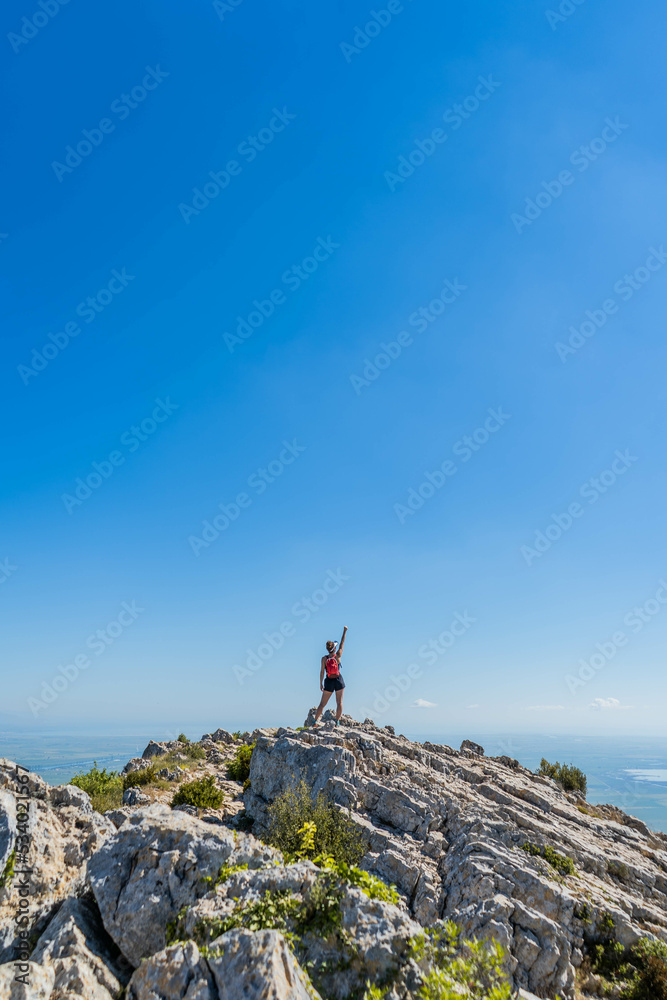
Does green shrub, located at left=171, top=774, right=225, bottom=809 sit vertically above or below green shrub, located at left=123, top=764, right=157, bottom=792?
above

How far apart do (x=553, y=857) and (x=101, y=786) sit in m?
18.6

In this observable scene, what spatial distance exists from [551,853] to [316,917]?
12.3 m

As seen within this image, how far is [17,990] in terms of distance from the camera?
6.38 m

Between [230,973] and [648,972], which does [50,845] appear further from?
[648,972]

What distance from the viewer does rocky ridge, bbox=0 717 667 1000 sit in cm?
667

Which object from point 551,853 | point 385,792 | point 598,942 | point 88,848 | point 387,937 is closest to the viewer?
point 387,937

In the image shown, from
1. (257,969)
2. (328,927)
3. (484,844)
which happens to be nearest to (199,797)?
(484,844)

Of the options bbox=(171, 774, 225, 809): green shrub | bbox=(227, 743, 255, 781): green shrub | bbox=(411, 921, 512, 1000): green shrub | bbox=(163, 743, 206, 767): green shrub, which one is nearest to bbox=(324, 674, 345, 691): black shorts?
bbox=(227, 743, 255, 781): green shrub

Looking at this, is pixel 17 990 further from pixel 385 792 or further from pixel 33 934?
pixel 385 792

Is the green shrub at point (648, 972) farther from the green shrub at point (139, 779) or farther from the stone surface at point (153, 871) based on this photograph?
the green shrub at point (139, 779)

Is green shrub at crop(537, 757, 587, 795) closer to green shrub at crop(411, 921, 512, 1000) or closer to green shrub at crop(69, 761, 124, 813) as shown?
green shrub at crop(69, 761, 124, 813)

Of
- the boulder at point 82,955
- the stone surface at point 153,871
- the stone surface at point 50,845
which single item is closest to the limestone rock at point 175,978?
the boulder at point 82,955

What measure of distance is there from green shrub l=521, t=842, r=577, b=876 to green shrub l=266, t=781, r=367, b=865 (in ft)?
18.4

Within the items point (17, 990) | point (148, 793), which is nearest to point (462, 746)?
point (148, 793)
